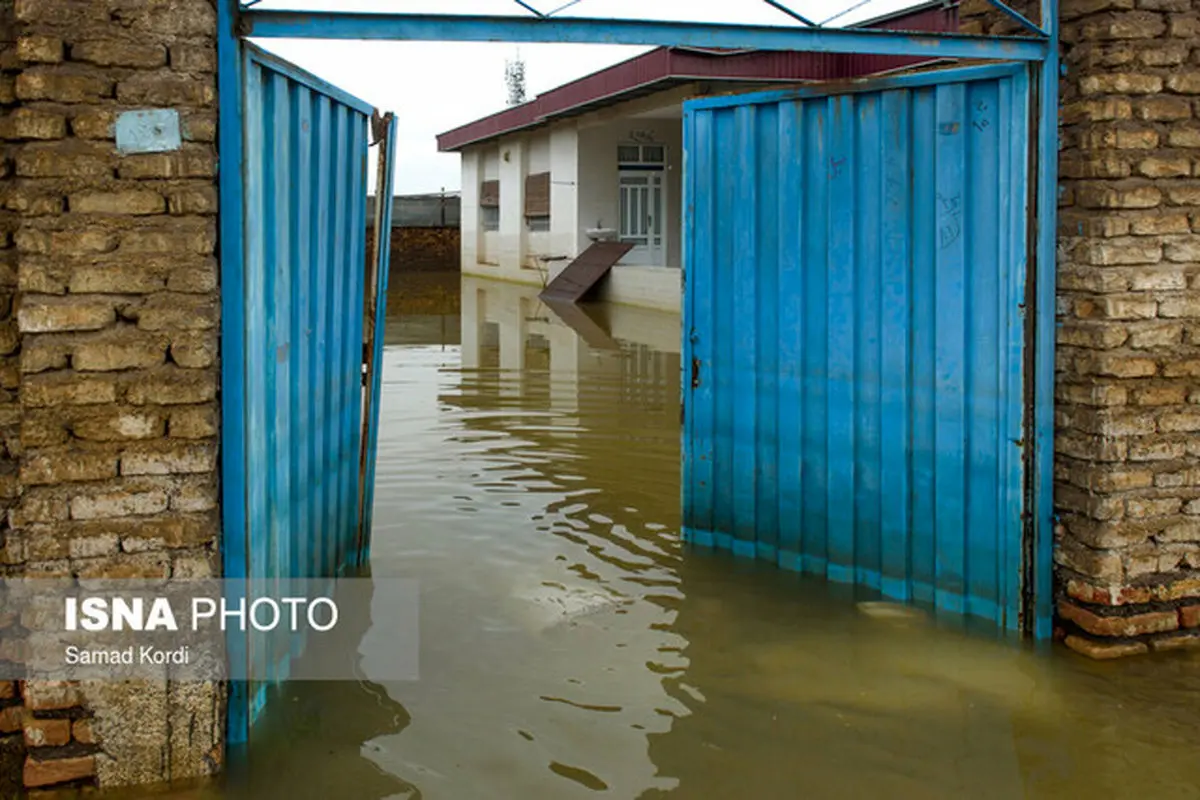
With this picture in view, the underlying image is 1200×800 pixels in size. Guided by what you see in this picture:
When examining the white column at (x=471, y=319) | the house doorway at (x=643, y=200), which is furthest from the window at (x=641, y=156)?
the white column at (x=471, y=319)

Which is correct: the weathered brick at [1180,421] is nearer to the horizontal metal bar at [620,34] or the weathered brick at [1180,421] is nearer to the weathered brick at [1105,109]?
the weathered brick at [1105,109]

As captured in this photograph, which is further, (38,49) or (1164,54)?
(1164,54)

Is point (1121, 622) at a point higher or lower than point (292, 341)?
lower

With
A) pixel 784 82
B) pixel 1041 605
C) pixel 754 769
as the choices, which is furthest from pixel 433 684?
pixel 784 82

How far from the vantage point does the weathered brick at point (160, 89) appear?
3.94 meters

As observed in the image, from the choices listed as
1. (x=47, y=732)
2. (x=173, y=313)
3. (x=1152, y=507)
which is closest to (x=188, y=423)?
(x=173, y=313)

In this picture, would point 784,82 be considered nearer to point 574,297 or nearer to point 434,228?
point 574,297

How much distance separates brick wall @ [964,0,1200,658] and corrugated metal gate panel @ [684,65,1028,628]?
22 centimetres

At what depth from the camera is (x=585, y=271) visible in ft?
80.6

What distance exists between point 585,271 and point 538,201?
16.6ft

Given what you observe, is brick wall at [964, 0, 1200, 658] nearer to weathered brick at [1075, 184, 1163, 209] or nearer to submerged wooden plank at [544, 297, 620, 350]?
weathered brick at [1075, 184, 1163, 209]

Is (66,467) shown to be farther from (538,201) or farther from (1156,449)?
(538,201)

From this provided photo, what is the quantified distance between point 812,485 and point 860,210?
1.38m

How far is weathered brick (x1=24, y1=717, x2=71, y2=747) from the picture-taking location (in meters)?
3.92
